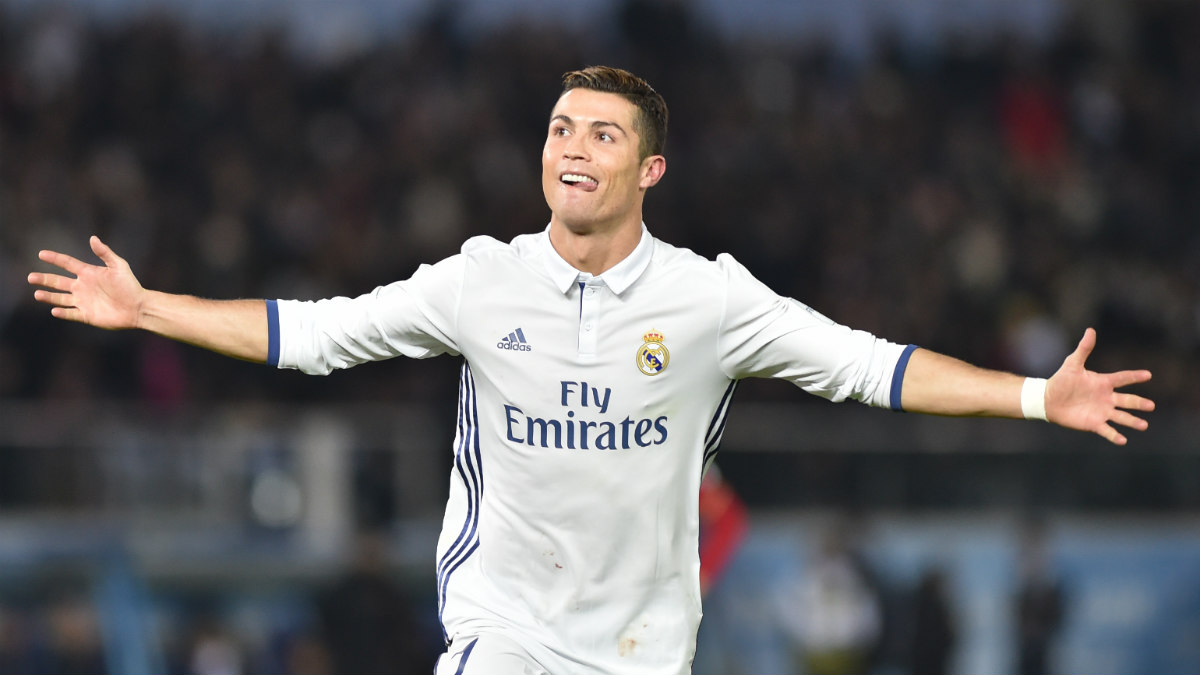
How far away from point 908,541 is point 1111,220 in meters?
5.09

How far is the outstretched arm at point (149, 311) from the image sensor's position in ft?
16.7

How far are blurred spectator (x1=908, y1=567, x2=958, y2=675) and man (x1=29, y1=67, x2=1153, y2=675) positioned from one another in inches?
274

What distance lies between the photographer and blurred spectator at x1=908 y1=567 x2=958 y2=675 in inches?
470

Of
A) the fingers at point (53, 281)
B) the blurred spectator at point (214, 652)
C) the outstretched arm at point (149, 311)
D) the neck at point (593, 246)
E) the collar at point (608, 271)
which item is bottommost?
the blurred spectator at point (214, 652)

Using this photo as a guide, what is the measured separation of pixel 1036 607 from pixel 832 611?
1.43m

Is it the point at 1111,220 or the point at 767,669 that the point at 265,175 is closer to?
the point at 767,669

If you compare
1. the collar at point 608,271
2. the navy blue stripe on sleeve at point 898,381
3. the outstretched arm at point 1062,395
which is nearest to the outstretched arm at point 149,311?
the collar at point 608,271

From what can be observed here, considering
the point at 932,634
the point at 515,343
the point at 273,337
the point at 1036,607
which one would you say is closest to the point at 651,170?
the point at 515,343

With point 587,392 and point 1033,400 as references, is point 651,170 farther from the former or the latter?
point 1033,400

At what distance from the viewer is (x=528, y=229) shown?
45.3 ft

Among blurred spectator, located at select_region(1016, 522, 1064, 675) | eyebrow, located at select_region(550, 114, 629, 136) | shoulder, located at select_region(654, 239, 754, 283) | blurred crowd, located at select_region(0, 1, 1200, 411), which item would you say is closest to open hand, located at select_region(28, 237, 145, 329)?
eyebrow, located at select_region(550, 114, 629, 136)

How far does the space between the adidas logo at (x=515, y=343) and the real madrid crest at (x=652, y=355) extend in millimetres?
334

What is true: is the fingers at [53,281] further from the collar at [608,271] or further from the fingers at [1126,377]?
the fingers at [1126,377]

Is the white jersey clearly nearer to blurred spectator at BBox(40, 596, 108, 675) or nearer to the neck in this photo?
the neck
